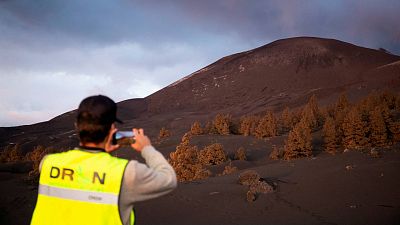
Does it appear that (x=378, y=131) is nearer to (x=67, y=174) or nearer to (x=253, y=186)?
(x=253, y=186)

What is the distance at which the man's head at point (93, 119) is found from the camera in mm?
2057

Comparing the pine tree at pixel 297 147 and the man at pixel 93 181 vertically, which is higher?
the man at pixel 93 181

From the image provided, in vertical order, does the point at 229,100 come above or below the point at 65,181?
above

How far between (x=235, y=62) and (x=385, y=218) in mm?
144637

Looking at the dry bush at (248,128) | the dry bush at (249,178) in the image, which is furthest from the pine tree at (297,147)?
the dry bush at (248,128)

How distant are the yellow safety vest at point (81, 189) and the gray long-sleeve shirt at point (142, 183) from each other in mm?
41

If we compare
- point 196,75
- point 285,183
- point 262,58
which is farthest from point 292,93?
point 285,183

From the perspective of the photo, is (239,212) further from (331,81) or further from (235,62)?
(235,62)

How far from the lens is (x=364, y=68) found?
123062 millimetres

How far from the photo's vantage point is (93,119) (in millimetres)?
2061

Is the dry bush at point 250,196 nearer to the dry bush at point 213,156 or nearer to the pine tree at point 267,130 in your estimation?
the dry bush at point 213,156

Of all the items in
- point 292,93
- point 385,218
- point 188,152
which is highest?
point 292,93

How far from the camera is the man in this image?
1.96 metres

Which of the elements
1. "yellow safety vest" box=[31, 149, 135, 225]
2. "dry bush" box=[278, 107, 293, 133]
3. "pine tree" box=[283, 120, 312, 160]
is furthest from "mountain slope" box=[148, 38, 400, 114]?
"yellow safety vest" box=[31, 149, 135, 225]
